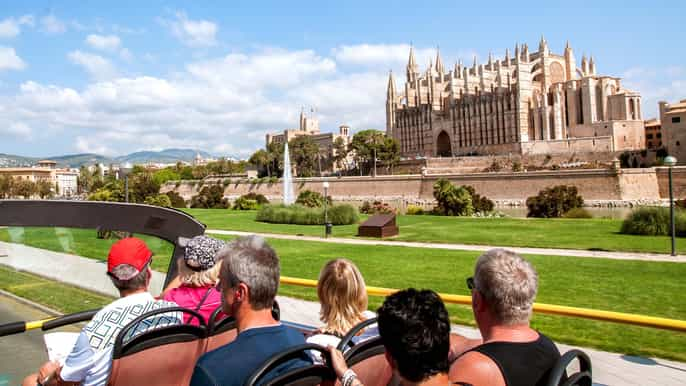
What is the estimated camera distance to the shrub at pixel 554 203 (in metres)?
31.8

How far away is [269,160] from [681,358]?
267ft

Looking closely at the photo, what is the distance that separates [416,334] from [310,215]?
26.6 metres

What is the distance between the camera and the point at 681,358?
5832mm

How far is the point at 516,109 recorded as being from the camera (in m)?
68.8

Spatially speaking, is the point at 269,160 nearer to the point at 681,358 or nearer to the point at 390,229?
the point at 390,229

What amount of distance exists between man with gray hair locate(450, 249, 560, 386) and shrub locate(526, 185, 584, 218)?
105ft

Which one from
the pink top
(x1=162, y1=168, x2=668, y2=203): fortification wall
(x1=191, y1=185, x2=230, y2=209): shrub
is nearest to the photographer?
the pink top

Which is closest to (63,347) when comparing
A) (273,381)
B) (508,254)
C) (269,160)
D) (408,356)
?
(273,381)

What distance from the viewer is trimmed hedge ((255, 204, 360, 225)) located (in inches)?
1095

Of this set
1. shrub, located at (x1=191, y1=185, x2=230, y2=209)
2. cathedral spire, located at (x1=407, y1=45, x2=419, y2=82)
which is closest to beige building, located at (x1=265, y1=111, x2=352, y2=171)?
cathedral spire, located at (x1=407, y1=45, x2=419, y2=82)

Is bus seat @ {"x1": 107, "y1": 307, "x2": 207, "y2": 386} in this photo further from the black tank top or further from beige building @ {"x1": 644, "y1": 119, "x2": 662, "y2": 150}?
Result: beige building @ {"x1": 644, "y1": 119, "x2": 662, "y2": 150}

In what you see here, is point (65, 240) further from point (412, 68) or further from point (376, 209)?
point (412, 68)

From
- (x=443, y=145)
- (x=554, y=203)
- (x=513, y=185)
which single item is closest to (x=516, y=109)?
(x=443, y=145)

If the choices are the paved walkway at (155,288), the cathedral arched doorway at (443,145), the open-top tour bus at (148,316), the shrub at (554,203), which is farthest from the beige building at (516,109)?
the open-top tour bus at (148,316)
